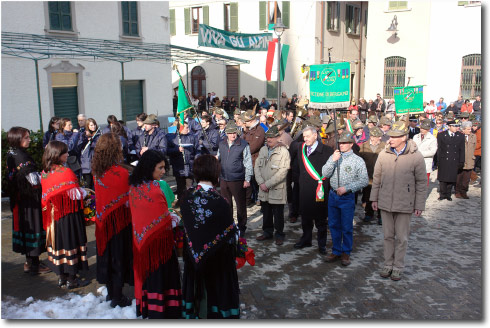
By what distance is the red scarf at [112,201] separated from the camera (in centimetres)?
453

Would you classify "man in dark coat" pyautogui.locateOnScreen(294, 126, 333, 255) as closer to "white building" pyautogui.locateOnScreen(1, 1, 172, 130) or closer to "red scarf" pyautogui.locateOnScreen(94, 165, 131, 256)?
"red scarf" pyautogui.locateOnScreen(94, 165, 131, 256)

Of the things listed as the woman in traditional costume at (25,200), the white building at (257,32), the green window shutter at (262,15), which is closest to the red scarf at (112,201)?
the woman in traditional costume at (25,200)

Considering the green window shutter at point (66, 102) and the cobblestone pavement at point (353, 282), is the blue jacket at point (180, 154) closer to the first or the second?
the cobblestone pavement at point (353, 282)

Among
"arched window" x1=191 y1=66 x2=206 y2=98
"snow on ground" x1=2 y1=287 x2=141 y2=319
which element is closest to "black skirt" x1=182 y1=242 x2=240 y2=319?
"snow on ground" x1=2 y1=287 x2=141 y2=319

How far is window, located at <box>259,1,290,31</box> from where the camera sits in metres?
25.4

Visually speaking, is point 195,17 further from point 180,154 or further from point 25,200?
point 25,200

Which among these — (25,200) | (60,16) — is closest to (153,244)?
(25,200)

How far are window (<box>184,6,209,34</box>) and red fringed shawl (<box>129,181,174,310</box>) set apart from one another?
82.9 ft

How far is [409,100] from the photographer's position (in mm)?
11742

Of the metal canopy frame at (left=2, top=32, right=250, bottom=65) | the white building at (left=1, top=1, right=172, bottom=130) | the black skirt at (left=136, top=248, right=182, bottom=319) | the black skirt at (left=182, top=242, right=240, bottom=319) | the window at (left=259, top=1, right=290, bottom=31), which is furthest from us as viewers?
the window at (left=259, top=1, right=290, bottom=31)

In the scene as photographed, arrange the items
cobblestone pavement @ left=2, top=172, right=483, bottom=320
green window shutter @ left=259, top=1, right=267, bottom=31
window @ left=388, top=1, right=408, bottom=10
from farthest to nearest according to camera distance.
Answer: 1. green window shutter @ left=259, top=1, right=267, bottom=31
2. window @ left=388, top=1, right=408, bottom=10
3. cobblestone pavement @ left=2, top=172, right=483, bottom=320

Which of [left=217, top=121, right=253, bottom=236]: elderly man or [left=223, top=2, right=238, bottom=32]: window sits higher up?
[left=223, top=2, right=238, bottom=32]: window

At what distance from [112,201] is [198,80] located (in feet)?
85.1

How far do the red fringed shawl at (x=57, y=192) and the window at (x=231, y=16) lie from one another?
2388 cm
